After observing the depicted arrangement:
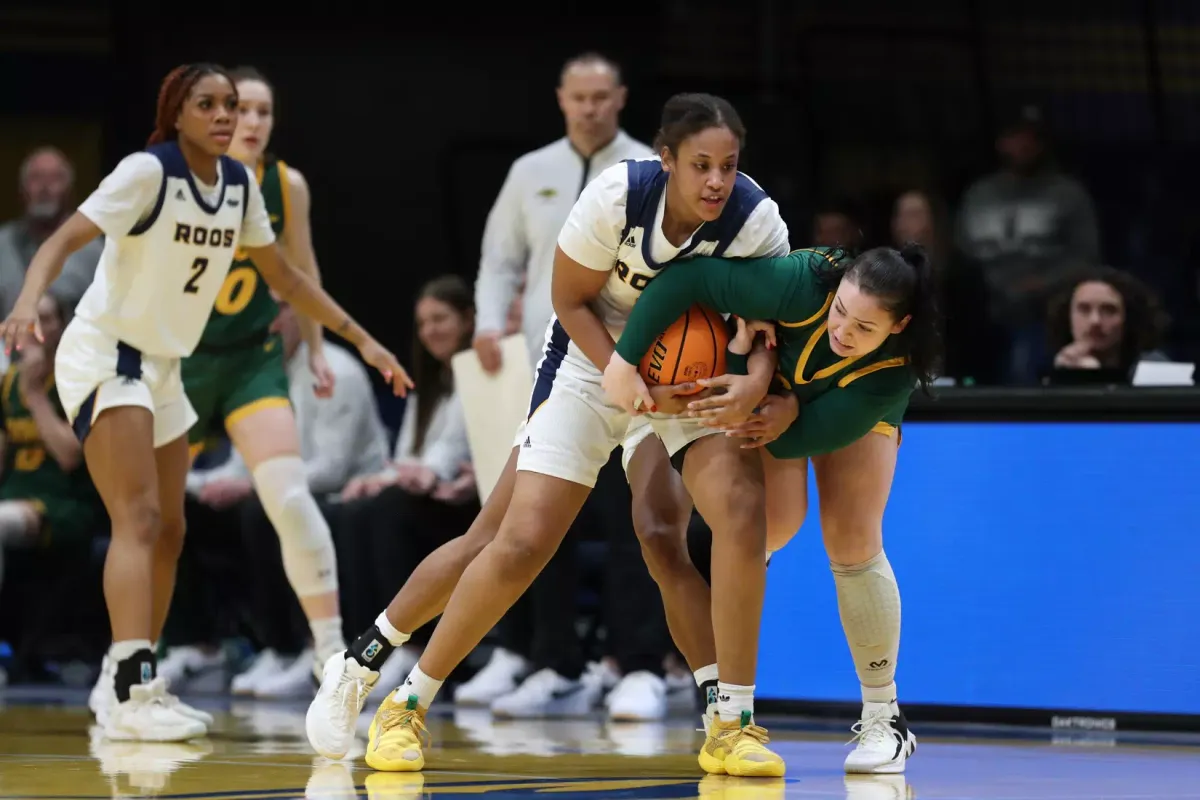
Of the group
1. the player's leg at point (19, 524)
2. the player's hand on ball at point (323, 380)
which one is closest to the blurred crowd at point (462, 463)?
the player's leg at point (19, 524)

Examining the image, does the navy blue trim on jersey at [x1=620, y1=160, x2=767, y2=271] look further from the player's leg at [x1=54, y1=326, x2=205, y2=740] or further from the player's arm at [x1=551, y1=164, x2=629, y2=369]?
the player's leg at [x1=54, y1=326, x2=205, y2=740]

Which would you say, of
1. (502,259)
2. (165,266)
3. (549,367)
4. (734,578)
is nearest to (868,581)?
(734,578)

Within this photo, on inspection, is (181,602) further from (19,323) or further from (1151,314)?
(1151,314)

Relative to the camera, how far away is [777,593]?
6.18 metres

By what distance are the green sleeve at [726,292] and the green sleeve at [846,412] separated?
0.21 metres

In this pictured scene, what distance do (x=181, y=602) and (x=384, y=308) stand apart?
10.4 feet

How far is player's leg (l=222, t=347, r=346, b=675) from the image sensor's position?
6.11 meters

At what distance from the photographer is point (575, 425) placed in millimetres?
4648

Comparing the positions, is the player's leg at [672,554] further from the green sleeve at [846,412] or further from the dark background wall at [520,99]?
the dark background wall at [520,99]

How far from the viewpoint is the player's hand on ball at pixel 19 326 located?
501cm

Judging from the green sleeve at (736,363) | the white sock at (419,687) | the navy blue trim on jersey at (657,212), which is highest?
the navy blue trim on jersey at (657,212)

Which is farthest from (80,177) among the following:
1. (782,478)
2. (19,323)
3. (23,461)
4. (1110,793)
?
(1110,793)

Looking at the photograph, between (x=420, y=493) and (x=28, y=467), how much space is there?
1740mm

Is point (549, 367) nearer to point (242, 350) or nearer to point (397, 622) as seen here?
point (397, 622)
